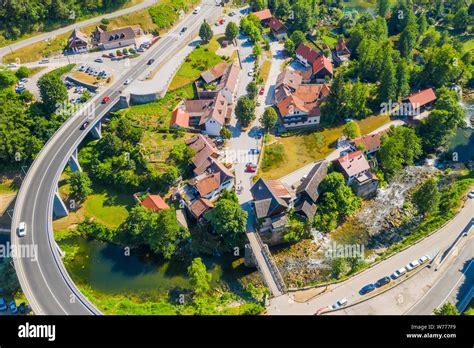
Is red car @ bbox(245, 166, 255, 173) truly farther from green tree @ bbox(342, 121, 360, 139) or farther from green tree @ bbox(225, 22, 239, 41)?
green tree @ bbox(225, 22, 239, 41)

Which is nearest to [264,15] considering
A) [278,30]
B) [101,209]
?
[278,30]

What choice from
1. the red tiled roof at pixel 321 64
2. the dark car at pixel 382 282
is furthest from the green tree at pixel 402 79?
the dark car at pixel 382 282

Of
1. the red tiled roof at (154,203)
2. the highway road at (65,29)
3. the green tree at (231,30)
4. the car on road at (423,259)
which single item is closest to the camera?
the car on road at (423,259)

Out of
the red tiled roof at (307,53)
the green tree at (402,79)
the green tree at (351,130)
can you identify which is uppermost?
the red tiled roof at (307,53)

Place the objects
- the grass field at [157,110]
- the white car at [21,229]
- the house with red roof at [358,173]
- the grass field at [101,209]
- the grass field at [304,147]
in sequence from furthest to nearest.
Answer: the grass field at [157,110] → the grass field at [304,147] → the house with red roof at [358,173] → the grass field at [101,209] → the white car at [21,229]

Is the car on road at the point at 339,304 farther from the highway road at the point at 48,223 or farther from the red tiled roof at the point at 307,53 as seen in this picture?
the red tiled roof at the point at 307,53

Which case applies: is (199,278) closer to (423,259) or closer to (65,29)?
(423,259)
